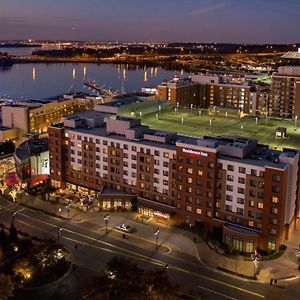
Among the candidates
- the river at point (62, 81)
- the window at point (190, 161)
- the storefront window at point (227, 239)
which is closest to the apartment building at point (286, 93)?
the window at point (190, 161)

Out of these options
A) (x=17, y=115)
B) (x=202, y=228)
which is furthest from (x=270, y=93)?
(x=202, y=228)

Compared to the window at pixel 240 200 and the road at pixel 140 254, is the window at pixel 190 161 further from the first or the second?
the road at pixel 140 254

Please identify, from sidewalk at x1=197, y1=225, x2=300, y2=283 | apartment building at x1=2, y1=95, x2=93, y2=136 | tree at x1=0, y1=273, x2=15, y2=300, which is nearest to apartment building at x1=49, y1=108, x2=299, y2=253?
sidewalk at x1=197, y1=225, x2=300, y2=283

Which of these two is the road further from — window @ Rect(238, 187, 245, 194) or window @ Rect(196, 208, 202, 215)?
window @ Rect(238, 187, 245, 194)

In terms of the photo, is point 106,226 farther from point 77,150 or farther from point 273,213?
point 273,213

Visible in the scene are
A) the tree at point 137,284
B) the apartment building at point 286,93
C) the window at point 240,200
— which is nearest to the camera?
the tree at point 137,284

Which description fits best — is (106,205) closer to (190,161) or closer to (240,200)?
(190,161)
